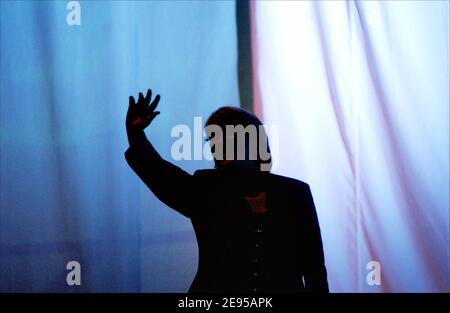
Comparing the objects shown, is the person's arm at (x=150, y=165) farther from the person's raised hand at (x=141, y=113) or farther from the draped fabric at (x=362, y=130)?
the draped fabric at (x=362, y=130)

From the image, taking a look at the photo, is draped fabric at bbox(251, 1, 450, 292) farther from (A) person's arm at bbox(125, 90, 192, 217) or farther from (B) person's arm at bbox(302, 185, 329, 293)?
(A) person's arm at bbox(125, 90, 192, 217)

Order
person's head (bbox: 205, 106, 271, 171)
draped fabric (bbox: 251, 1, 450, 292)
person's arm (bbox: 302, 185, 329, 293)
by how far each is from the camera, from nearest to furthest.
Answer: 1. person's arm (bbox: 302, 185, 329, 293)
2. person's head (bbox: 205, 106, 271, 171)
3. draped fabric (bbox: 251, 1, 450, 292)

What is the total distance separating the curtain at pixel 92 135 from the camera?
5.29 feet

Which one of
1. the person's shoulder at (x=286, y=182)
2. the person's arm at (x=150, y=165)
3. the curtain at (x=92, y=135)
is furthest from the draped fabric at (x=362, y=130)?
the person's arm at (x=150, y=165)

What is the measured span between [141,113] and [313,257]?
0.61 m

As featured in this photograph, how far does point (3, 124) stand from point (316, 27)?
3.23 ft

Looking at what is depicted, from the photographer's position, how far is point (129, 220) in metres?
1.63

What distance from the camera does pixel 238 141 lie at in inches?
61.0

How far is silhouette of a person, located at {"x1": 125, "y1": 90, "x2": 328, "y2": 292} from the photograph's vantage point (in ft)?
4.81

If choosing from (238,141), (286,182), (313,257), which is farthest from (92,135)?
(313,257)

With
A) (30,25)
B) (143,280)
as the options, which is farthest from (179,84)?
(143,280)

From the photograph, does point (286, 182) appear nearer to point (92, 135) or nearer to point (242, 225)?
point (242, 225)

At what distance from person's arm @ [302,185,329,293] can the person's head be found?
196 millimetres

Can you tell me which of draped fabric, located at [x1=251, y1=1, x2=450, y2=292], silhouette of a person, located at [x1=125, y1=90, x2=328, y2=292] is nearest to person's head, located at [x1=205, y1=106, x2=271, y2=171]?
silhouette of a person, located at [x1=125, y1=90, x2=328, y2=292]
